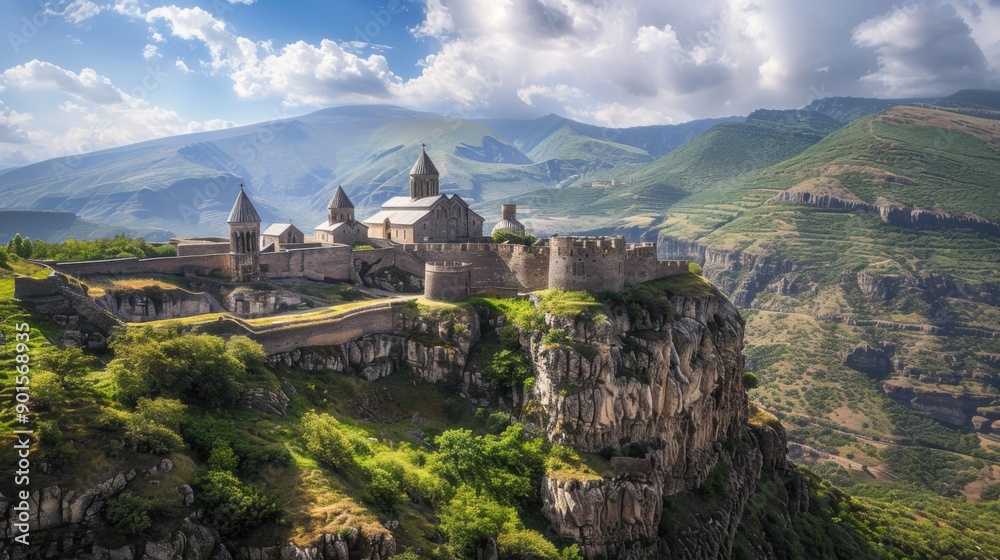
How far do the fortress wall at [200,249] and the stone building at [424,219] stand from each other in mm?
19275

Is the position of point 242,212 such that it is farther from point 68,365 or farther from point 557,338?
point 557,338

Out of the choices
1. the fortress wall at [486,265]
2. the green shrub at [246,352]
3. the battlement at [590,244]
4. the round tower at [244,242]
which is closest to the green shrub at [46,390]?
the green shrub at [246,352]

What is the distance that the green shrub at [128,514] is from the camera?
2473 cm

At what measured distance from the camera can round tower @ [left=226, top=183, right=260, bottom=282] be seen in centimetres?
5172

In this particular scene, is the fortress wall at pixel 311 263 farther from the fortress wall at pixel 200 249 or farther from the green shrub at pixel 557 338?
the green shrub at pixel 557 338

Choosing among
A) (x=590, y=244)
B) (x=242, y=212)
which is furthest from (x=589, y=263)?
(x=242, y=212)

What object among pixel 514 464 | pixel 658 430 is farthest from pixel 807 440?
pixel 514 464

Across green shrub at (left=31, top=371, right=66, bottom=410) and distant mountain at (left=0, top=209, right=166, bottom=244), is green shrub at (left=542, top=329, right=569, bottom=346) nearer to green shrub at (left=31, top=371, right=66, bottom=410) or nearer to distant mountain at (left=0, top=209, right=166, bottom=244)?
green shrub at (left=31, top=371, right=66, bottom=410)

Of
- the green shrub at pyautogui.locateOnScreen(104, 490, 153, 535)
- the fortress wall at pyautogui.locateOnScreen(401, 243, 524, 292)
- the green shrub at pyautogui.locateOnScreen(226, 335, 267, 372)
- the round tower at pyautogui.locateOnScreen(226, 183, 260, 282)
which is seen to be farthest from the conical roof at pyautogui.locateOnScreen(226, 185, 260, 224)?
the green shrub at pyautogui.locateOnScreen(104, 490, 153, 535)

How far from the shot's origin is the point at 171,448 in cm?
2834

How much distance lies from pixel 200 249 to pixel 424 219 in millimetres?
23929

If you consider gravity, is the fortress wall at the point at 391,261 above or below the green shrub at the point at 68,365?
above

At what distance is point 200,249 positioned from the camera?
53562mm

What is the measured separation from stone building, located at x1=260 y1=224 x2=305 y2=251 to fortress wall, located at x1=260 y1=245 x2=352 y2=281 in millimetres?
5762
